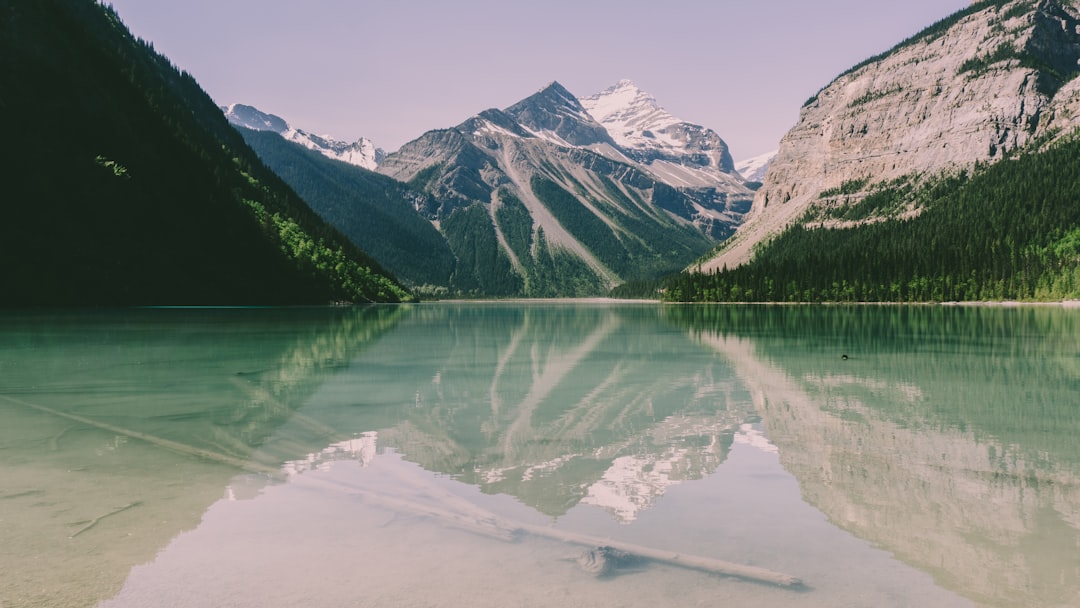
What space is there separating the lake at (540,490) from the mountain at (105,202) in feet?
284

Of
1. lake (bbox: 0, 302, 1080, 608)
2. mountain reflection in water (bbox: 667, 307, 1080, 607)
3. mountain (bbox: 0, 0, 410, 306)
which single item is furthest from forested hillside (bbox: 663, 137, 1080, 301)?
lake (bbox: 0, 302, 1080, 608)

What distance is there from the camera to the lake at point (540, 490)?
31.0ft

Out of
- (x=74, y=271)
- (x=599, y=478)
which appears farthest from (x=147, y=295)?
(x=599, y=478)

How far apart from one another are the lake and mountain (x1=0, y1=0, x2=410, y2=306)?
3412 inches

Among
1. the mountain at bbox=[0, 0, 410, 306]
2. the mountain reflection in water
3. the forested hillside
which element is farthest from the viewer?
the forested hillside

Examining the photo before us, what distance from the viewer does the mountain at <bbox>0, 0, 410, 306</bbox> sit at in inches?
4045

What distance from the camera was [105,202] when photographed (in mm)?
111438

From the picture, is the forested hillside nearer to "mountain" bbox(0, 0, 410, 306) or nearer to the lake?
"mountain" bbox(0, 0, 410, 306)

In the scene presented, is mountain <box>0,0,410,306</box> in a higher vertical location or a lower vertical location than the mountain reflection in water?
higher

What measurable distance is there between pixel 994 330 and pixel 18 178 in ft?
413

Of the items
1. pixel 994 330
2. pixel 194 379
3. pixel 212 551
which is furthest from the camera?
pixel 994 330

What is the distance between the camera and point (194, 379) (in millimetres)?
30766

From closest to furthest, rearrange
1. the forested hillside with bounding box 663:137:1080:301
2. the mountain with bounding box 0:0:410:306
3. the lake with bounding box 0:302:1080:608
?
the lake with bounding box 0:302:1080:608
the mountain with bounding box 0:0:410:306
the forested hillside with bounding box 663:137:1080:301

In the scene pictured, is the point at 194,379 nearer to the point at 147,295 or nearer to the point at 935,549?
the point at 935,549
